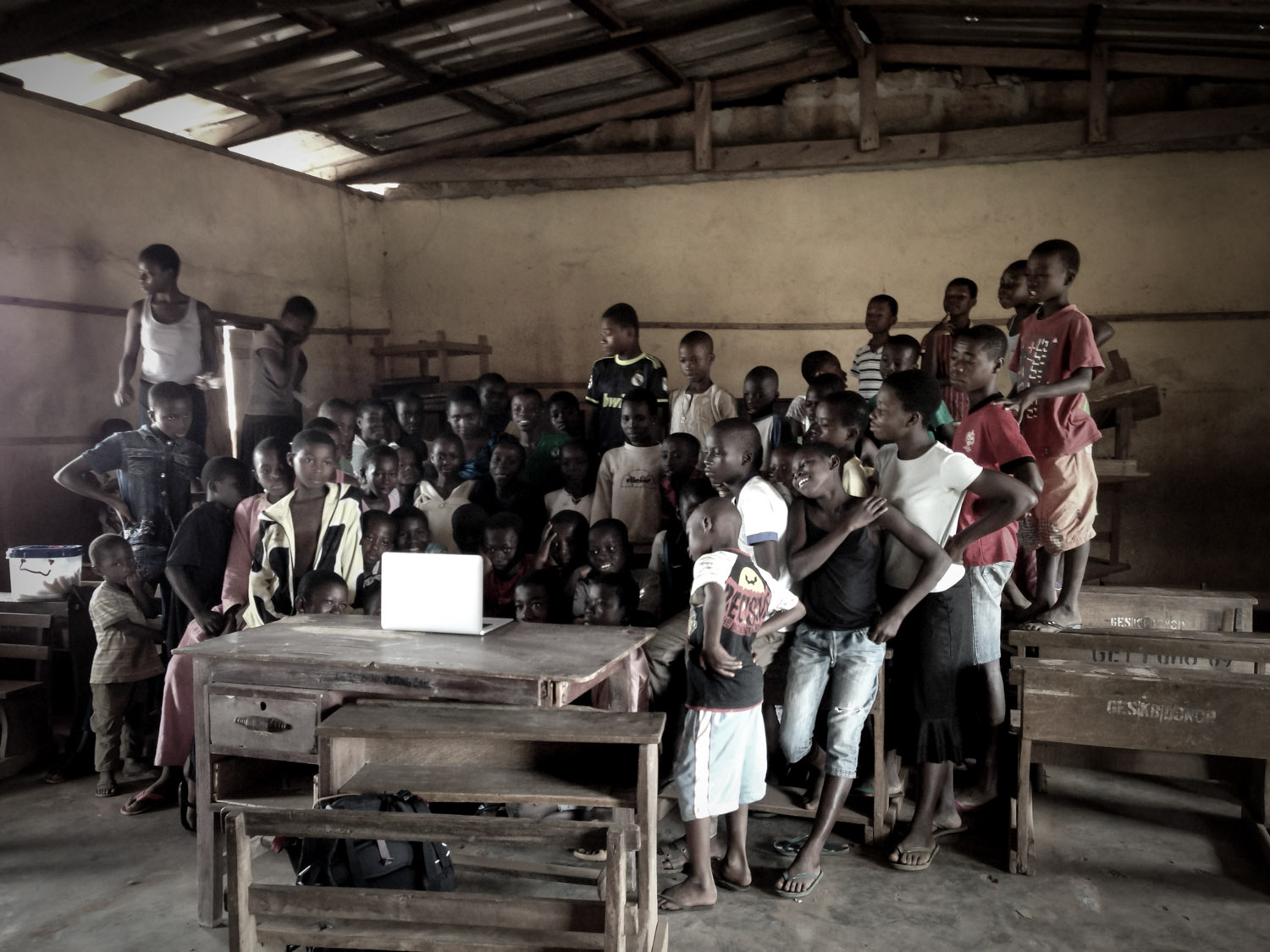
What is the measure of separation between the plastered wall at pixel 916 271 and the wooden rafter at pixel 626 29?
2.98ft

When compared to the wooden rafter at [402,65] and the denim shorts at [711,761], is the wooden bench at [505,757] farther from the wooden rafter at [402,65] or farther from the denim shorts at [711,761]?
the wooden rafter at [402,65]

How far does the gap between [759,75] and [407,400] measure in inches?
160

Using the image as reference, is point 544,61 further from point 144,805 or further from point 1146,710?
point 1146,710

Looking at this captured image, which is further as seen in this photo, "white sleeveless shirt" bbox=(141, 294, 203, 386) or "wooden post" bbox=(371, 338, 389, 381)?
"wooden post" bbox=(371, 338, 389, 381)

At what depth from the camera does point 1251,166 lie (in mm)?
6793

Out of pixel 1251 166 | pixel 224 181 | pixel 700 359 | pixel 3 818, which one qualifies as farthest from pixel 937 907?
pixel 224 181

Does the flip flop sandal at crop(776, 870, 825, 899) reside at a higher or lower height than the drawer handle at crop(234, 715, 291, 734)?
lower

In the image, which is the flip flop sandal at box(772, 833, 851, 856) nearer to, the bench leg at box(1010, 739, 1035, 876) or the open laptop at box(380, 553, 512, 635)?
the bench leg at box(1010, 739, 1035, 876)

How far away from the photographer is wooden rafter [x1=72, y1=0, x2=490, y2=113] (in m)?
5.52

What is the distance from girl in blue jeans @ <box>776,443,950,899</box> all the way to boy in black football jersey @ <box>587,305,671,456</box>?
199 cm

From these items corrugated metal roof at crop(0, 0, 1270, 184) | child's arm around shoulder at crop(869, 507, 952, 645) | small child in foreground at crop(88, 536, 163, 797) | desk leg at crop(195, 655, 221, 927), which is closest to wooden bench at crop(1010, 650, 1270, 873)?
child's arm around shoulder at crop(869, 507, 952, 645)

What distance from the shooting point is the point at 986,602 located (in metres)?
3.47

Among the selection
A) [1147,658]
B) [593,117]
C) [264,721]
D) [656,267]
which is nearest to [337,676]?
[264,721]

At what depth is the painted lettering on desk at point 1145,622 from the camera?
4.16 m
